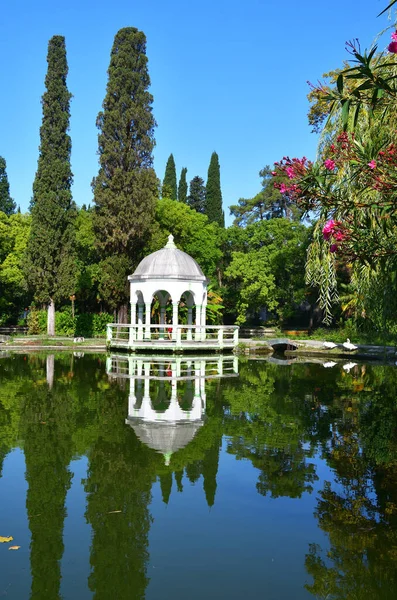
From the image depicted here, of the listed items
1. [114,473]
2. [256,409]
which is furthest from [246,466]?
[256,409]

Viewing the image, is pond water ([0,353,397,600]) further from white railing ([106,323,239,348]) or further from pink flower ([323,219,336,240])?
white railing ([106,323,239,348])

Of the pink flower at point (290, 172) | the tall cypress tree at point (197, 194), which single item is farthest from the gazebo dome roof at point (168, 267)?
the tall cypress tree at point (197, 194)

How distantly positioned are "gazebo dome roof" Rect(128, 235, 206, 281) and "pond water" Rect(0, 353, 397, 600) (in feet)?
49.4

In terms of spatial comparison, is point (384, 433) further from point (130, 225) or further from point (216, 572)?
point (130, 225)

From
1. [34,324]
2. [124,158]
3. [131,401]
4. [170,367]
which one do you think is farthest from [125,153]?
[131,401]

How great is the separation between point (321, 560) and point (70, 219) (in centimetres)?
2813

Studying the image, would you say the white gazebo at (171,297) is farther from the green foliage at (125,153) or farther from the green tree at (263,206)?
the green tree at (263,206)

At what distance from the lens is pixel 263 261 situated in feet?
122

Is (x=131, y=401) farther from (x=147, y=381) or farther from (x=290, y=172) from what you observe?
(x=290, y=172)

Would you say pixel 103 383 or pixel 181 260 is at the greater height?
A: pixel 181 260

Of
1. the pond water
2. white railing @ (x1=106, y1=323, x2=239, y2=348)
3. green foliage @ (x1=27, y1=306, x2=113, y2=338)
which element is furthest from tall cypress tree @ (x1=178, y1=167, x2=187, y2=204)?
the pond water

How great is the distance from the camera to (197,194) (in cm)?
5550

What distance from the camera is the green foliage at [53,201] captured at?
3017cm

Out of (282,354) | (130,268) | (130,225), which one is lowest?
(282,354)
